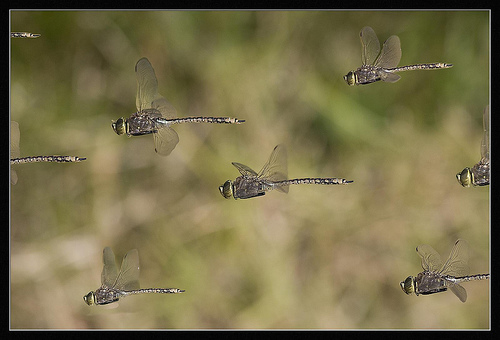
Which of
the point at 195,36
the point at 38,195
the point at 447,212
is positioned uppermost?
the point at 195,36

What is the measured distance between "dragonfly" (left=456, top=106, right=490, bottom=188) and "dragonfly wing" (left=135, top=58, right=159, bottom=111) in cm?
77

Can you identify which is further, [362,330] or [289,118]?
[289,118]

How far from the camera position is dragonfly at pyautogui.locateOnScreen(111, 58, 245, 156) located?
1.24 metres

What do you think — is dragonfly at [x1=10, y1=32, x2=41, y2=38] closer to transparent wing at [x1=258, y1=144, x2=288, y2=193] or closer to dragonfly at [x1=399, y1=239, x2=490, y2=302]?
transparent wing at [x1=258, y1=144, x2=288, y2=193]

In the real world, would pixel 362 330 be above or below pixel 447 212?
below

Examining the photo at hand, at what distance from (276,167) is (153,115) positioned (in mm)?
313

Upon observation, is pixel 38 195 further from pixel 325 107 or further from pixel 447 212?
pixel 447 212

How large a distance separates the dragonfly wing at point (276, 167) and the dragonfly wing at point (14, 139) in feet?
2.02

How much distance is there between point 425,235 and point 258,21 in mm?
794

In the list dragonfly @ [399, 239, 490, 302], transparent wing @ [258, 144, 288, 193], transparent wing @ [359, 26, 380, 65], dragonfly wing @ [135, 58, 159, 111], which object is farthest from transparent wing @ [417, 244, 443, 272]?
dragonfly wing @ [135, 58, 159, 111]

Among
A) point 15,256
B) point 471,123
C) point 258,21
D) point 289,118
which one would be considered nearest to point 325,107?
point 289,118

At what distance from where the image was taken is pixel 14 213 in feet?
5.00

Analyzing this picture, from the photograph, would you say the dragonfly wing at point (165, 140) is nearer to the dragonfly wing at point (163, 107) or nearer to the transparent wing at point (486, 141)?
the dragonfly wing at point (163, 107)

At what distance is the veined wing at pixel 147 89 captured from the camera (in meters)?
1.24
